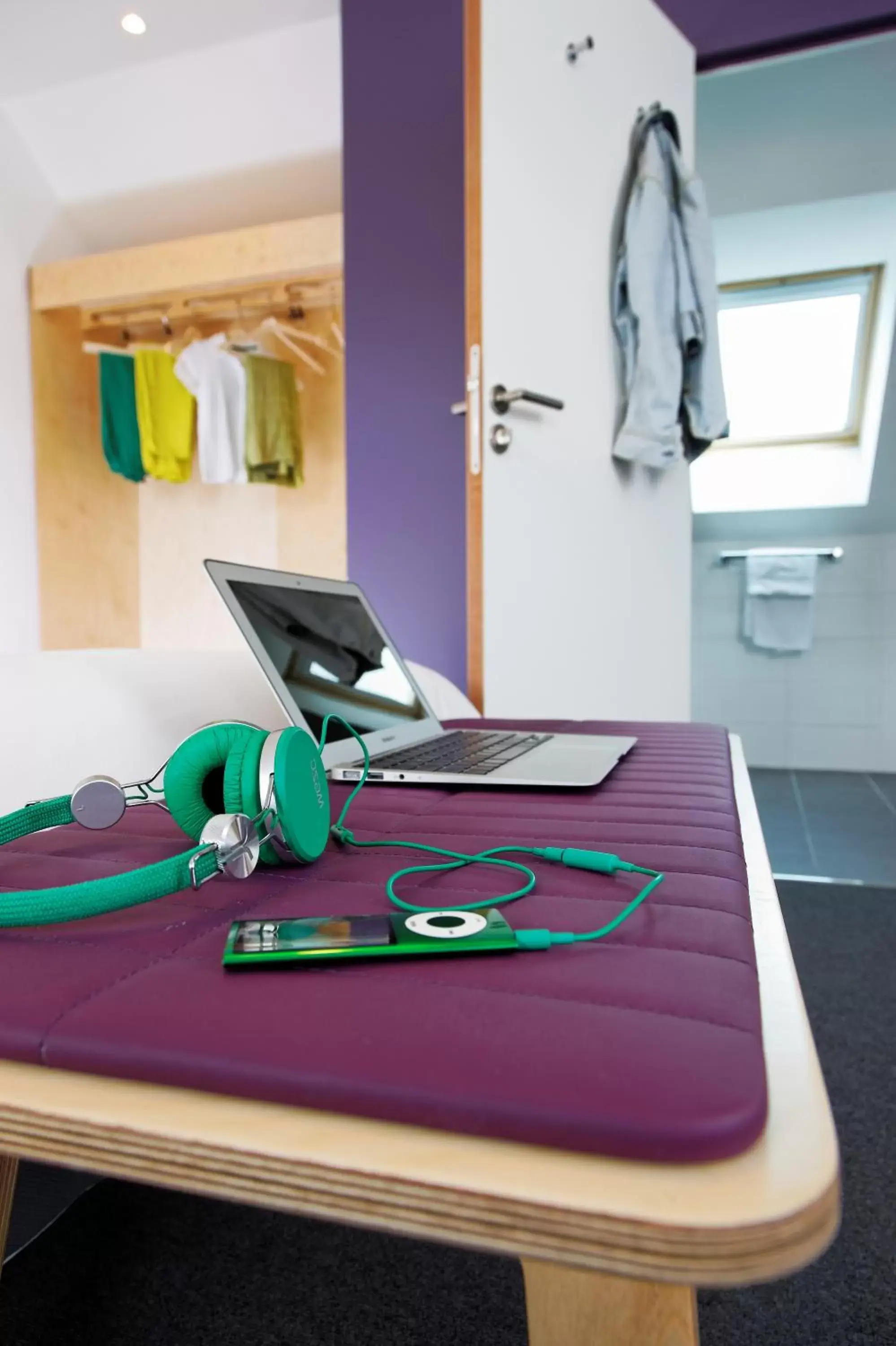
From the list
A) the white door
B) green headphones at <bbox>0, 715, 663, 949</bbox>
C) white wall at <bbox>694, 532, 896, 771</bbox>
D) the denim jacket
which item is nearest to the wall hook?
the white door

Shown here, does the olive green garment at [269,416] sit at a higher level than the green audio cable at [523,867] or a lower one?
higher

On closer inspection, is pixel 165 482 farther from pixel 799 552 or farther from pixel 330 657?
pixel 330 657

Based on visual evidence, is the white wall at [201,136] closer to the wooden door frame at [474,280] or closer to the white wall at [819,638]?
the white wall at [819,638]

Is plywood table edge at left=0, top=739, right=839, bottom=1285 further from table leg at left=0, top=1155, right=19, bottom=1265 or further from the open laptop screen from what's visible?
the open laptop screen

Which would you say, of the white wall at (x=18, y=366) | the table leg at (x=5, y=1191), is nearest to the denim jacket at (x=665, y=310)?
the table leg at (x=5, y=1191)

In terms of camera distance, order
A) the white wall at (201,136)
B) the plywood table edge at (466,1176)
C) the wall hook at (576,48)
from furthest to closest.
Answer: the white wall at (201,136) → the wall hook at (576,48) → the plywood table edge at (466,1176)

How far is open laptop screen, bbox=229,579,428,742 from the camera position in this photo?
0.94 meters

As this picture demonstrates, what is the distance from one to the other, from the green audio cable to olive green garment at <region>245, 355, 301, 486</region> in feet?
10.5

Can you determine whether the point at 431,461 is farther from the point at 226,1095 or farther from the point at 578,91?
the point at 226,1095

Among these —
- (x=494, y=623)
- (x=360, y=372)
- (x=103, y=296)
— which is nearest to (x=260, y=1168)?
(x=494, y=623)

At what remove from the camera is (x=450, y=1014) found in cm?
32

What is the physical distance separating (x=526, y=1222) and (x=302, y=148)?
375 centimetres

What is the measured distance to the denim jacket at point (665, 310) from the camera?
1997 millimetres

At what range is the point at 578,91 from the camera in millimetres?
1849
